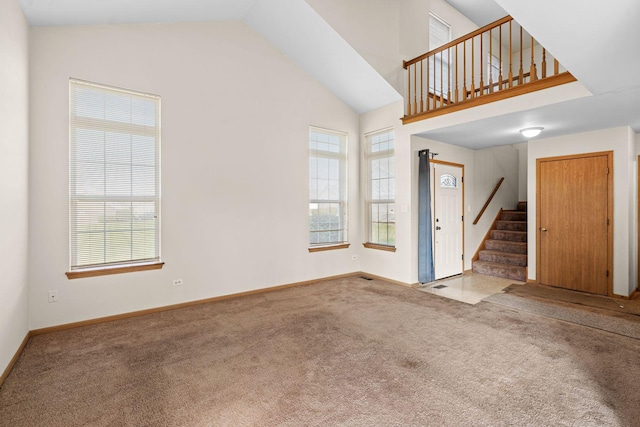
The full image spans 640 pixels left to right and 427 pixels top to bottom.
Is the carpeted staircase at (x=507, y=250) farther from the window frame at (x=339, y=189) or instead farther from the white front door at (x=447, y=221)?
the window frame at (x=339, y=189)

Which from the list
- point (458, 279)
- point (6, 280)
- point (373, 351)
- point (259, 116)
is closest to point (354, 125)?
point (259, 116)

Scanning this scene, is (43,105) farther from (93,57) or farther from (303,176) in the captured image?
(303,176)

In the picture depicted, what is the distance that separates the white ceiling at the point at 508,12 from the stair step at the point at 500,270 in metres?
2.22

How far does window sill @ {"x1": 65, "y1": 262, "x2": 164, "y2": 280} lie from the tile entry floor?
378 centimetres

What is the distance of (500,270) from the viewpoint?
18.4 feet

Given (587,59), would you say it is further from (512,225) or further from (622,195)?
(512,225)

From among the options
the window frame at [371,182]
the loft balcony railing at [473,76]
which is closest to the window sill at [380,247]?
the window frame at [371,182]

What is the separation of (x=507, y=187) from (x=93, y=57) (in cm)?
790

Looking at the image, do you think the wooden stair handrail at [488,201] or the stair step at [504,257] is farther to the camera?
the wooden stair handrail at [488,201]

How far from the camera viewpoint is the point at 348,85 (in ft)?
16.7

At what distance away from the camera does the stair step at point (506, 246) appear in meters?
5.90

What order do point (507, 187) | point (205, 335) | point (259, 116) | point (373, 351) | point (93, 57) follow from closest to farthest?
1. point (373, 351)
2. point (205, 335)
3. point (93, 57)
4. point (259, 116)
5. point (507, 187)

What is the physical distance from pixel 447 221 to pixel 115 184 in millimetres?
5079

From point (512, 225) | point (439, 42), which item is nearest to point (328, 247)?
point (512, 225)
